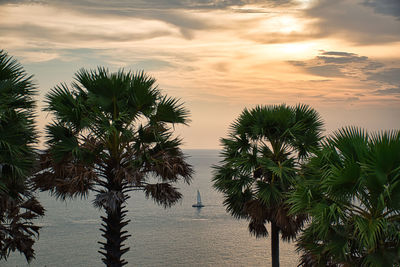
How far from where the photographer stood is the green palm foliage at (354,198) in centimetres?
827

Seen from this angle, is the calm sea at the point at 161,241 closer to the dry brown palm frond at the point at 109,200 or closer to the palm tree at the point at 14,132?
the dry brown palm frond at the point at 109,200

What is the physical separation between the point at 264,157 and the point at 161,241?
37.0 meters

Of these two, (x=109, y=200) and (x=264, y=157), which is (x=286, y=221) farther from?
(x=109, y=200)

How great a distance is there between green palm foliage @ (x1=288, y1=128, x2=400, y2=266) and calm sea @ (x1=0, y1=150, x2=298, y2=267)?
21796mm

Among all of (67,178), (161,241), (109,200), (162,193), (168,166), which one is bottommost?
(161,241)

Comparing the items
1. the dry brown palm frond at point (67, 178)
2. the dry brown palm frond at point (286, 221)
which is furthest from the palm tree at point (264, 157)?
the dry brown palm frond at point (67, 178)

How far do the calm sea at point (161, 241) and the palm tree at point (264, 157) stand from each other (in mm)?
14712

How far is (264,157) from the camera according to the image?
16297 mm

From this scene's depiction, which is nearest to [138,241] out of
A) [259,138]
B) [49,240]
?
[49,240]

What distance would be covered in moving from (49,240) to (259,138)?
39.8m

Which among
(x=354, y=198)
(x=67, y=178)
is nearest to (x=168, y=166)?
(x=67, y=178)

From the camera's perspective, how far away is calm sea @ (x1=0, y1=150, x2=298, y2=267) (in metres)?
41.2

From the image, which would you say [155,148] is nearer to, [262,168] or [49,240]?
[262,168]

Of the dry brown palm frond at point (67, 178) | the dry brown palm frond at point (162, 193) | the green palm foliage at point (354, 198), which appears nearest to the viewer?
the green palm foliage at point (354, 198)
